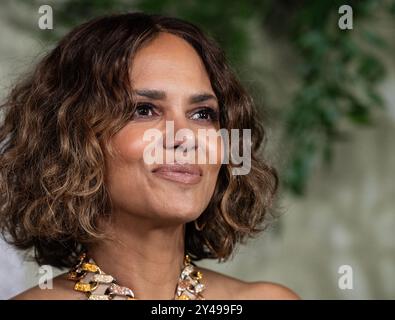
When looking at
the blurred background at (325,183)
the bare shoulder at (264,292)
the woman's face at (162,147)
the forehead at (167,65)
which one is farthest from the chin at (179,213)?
the blurred background at (325,183)

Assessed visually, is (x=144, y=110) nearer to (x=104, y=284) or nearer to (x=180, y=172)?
(x=180, y=172)

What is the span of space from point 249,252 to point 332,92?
805 mm

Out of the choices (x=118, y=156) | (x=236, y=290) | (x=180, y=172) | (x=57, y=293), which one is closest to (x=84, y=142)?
(x=118, y=156)

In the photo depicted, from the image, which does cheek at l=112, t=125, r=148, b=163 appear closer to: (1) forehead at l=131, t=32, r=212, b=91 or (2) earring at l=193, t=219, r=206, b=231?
(1) forehead at l=131, t=32, r=212, b=91

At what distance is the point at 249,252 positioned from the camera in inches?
132

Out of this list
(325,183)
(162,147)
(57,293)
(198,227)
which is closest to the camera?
(162,147)

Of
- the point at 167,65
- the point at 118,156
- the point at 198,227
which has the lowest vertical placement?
the point at 198,227

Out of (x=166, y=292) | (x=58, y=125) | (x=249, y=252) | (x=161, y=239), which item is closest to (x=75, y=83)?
(x=58, y=125)

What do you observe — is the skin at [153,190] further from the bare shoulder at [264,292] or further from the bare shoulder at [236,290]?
the bare shoulder at [264,292]

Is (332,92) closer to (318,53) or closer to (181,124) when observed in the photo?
(318,53)

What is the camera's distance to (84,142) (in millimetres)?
1558

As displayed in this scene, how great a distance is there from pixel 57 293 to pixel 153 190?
0.99 ft

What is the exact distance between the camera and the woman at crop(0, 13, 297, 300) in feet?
5.01

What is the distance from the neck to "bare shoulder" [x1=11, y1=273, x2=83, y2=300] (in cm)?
7
